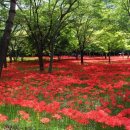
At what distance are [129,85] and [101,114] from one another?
1014cm

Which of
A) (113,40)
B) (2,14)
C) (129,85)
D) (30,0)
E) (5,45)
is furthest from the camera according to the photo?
(113,40)

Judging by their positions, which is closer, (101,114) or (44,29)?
(101,114)

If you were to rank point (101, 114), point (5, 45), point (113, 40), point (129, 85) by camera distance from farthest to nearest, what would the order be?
point (113, 40) → point (129, 85) → point (5, 45) → point (101, 114)

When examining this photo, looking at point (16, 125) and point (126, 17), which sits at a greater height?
point (126, 17)

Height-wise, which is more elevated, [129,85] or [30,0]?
[30,0]

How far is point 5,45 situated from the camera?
44.3 ft

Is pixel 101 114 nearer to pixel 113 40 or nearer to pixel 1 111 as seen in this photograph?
pixel 1 111

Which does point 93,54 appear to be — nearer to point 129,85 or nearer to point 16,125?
point 129,85

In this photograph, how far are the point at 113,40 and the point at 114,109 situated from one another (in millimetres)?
47609

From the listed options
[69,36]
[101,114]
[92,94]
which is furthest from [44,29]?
[101,114]

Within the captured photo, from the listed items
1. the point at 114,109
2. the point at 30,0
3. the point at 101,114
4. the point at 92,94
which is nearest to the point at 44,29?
the point at 30,0

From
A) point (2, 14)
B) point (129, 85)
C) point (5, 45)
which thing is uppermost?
point (2, 14)

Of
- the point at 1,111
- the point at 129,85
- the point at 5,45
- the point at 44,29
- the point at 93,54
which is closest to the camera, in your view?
the point at 1,111

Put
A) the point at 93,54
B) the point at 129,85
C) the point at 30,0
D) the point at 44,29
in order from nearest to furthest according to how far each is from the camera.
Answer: the point at 129,85, the point at 30,0, the point at 44,29, the point at 93,54
